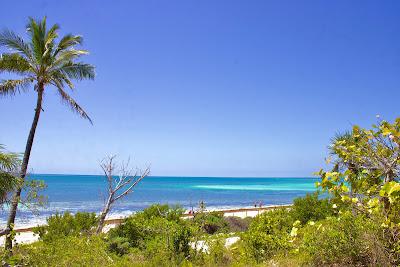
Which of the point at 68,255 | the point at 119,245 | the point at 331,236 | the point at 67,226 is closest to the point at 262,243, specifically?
the point at 331,236

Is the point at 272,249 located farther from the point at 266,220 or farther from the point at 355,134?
the point at 355,134

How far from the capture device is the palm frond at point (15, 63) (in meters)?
15.1

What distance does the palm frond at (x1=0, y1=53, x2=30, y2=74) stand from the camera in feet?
49.6

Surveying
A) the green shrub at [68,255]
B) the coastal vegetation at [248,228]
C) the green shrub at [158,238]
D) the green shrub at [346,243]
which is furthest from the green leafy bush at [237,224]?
the green shrub at [346,243]

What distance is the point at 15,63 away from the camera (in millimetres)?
15203

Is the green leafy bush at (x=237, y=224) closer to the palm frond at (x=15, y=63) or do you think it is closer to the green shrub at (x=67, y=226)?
the green shrub at (x=67, y=226)

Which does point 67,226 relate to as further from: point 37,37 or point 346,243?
point 346,243

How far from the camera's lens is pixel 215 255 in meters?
10.4

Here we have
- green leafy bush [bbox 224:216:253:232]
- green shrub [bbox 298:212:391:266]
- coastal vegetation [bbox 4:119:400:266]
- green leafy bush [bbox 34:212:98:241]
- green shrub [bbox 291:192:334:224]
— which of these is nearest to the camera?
coastal vegetation [bbox 4:119:400:266]

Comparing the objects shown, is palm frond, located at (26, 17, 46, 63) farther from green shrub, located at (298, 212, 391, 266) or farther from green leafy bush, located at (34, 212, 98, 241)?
green shrub, located at (298, 212, 391, 266)

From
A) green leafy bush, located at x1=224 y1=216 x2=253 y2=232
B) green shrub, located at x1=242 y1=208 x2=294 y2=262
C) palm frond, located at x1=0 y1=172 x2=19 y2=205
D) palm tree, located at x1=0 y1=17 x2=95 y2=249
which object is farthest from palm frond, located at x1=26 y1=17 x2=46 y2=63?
green leafy bush, located at x1=224 y1=216 x2=253 y2=232

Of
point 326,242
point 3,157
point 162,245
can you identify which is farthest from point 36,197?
point 326,242

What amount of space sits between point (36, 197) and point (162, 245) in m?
3.51

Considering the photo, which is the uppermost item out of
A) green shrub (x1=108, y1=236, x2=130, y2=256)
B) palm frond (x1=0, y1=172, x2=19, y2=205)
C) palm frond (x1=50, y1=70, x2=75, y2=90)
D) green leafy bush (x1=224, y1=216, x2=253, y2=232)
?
palm frond (x1=50, y1=70, x2=75, y2=90)
